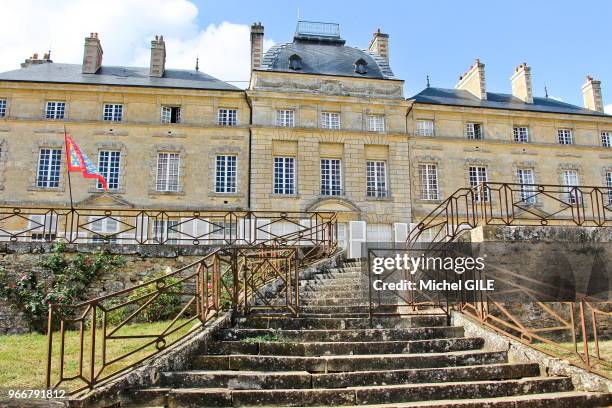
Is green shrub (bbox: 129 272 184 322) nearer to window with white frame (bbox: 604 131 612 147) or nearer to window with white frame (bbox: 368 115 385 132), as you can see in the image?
window with white frame (bbox: 368 115 385 132)

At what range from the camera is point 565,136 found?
940 inches

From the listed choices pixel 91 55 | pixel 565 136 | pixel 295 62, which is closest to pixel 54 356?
pixel 295 62

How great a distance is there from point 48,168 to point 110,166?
214 centimetres

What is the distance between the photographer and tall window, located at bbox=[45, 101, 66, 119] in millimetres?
20469

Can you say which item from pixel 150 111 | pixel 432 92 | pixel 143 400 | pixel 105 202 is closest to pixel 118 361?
pixel 143 400

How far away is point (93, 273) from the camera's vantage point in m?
11.6

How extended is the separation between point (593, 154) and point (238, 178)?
596 inches

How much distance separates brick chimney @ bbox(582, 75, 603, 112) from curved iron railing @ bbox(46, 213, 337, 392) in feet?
59.5

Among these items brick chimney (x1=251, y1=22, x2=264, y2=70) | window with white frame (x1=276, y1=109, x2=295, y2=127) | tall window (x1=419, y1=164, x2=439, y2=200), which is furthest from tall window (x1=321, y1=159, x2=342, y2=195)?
brick chimney (x1=251, y1=22, x2=264, y2=70)

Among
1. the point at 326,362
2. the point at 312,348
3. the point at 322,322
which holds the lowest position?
the point at 326,362

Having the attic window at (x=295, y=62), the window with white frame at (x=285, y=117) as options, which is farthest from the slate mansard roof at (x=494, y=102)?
the window with white frame at (x=285, y=117)

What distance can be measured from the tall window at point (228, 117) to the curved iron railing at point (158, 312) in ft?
31.6

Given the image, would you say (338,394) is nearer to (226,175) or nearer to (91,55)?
(226,175)

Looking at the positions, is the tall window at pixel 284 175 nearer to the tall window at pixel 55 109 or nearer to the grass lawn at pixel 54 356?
the tall window at pixel 55 109
